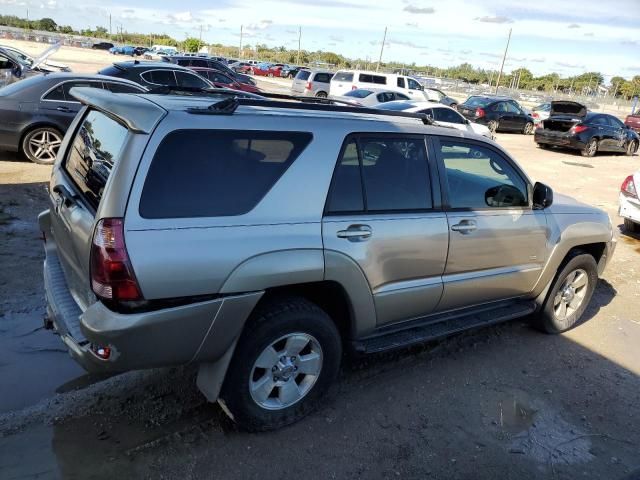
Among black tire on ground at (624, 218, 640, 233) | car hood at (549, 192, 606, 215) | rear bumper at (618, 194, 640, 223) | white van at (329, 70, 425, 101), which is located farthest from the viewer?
white van at (329, 70, 425, 101)

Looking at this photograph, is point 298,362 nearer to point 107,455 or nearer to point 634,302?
point 107,455

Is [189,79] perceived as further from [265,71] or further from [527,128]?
[265,71]

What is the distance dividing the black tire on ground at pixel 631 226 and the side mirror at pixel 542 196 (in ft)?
19.3

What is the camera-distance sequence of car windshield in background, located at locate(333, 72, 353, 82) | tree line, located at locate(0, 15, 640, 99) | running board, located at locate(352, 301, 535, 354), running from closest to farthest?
running board, located at locate(352, 301, 535, 354)
car windshield in background, located at locate(333, 72, 353, 82)
tree line, located at locate(0, 15, 640, 99)

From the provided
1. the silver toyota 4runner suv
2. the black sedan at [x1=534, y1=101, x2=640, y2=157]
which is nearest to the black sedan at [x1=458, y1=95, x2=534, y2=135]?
the black sedan at [x1=534, y1=101, x2=640, y2=157]

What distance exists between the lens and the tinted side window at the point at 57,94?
8.77 m

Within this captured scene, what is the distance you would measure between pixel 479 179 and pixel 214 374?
96.9 inches

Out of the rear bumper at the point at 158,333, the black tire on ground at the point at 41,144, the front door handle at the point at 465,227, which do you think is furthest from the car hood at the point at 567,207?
the black tire on ground at the point at 41,144

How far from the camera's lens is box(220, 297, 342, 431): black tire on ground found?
2.92 meters

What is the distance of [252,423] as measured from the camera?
3098 millimetres

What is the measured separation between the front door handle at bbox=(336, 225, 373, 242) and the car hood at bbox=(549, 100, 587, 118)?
18586mm

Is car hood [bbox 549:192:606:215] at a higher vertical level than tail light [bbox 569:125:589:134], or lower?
Result: higher

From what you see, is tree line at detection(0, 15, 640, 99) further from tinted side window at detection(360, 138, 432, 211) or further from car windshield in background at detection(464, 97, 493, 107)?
tinted side window at detection(360, 138, 432, 211)

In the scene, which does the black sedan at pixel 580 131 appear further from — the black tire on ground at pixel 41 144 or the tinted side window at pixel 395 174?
the tinted side window at pixel 395 174
